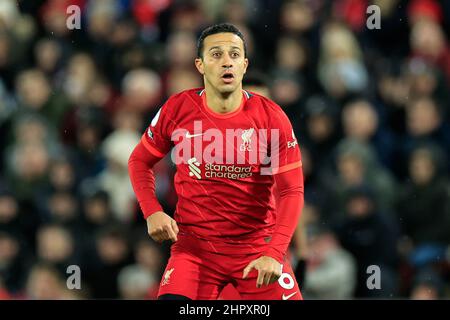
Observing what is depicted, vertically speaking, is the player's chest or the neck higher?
the neck

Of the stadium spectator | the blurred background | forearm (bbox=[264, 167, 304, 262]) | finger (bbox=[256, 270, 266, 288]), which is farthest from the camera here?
the blurred background

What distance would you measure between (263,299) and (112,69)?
13.2ft

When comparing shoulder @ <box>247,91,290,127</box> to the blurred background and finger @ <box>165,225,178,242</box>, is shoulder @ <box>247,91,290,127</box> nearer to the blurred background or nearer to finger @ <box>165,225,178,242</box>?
finger @ <box>165,225,178,242</box>

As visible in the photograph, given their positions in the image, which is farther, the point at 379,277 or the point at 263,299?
the point at 379,277

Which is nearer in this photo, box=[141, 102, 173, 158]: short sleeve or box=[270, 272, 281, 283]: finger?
box=[270, 272, 281, 283]: finger

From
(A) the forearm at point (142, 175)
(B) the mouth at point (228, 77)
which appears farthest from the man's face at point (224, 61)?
(A) the forearm at point (142, 175)

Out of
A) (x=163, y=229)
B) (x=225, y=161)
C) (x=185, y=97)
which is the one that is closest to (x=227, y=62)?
(x=185, y=97)

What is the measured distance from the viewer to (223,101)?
191 inches

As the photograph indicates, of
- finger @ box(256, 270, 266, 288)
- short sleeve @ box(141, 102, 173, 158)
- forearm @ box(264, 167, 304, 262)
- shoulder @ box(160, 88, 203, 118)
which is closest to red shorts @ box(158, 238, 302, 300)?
forearm @ box(264, 167, 304, 262)

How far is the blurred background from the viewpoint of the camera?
24.0 ft

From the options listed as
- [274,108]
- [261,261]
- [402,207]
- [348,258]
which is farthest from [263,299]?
[402,207]

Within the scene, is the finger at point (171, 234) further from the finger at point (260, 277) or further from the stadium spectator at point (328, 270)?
the stadium spectator at point (328, 270)
